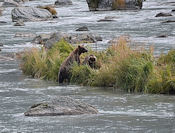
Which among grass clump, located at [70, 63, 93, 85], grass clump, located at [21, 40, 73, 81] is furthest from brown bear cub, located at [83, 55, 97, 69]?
grass clump, located at [21, 40, 73, 81]

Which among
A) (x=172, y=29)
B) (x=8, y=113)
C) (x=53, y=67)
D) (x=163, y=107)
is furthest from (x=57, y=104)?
(x=172, y=29)

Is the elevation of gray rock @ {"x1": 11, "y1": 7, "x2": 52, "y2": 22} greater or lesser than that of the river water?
lesser

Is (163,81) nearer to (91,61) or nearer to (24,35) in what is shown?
(91,61)

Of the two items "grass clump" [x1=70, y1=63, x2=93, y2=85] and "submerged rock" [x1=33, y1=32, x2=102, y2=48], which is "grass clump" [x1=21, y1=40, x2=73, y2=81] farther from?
"submerged rock" [x1=33, y1=32, x2=102, y2=48]

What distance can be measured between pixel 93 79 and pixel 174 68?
8.10 feet

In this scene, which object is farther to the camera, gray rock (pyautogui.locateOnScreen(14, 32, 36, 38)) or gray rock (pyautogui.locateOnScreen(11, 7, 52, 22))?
gray rock (pyautogui.locateOnScreen(11, 7, 52, 22))

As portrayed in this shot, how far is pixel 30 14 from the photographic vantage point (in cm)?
4647

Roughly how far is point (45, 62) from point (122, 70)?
157 inches

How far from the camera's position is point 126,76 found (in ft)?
59.1

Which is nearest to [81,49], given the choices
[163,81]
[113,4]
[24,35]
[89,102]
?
[163,81]

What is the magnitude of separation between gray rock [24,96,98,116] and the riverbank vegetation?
325 centimetres

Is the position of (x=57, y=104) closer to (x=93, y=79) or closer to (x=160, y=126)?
(x=160, y=126)

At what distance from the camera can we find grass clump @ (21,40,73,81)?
68.8 feet

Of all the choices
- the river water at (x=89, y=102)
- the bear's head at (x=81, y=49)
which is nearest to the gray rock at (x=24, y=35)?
the river water at (x=89, y=102)
